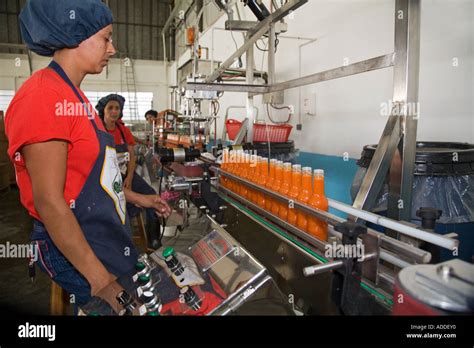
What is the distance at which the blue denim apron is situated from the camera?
3.08 ft

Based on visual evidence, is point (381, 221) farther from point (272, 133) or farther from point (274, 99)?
point (274, 99)

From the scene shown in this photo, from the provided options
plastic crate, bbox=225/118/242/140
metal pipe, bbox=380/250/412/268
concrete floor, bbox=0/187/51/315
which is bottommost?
concrete floor, bbox=0/187/51/315

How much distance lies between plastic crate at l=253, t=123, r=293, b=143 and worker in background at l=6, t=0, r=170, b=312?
176 centimetres

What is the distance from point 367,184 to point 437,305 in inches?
24.7

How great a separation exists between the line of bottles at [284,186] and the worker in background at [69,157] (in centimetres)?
Result: 61

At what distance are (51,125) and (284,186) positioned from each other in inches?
33.8

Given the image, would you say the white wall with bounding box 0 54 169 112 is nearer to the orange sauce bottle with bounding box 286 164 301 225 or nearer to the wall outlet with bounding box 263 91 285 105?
the wall outlet with bounding box 263 91 285 105

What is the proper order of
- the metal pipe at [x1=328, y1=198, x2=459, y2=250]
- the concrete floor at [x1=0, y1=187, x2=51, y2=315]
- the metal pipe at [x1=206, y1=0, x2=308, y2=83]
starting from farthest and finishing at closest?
the concrete floor at [x1=0, y1=187, x2=51, y2=315]
the metal pipe at [x1=206, y1=0, x2=308, y2=83]
the metal pipe at [x1=328, y1=198, x2=459, y2=250]

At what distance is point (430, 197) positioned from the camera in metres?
1.26

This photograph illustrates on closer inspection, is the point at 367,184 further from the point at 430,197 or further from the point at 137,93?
the point at 137,93

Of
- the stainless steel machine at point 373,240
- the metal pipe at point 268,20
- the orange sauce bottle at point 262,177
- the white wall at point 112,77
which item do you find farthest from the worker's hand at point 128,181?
the white wall at point 112,77

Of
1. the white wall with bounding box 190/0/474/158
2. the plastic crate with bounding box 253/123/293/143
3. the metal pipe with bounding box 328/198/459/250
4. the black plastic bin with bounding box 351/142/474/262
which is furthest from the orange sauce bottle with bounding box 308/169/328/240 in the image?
the plastic crate with bounding box 253/123/293/143

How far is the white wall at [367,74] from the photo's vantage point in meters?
1.99

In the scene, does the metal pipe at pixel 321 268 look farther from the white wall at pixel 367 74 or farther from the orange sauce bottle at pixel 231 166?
the white wall at pixel 367 74
